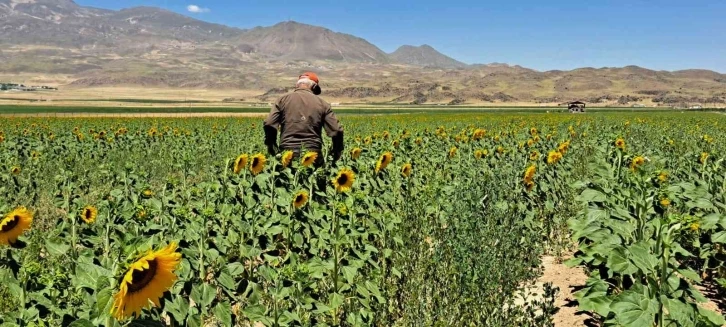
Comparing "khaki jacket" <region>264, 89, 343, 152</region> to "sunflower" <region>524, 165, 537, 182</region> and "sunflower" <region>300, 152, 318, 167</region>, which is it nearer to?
"sunflower" <region>300, 152, 318, 167</region>

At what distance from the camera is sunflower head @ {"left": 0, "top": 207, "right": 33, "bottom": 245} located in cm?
337

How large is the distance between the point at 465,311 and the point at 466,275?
0.45 m

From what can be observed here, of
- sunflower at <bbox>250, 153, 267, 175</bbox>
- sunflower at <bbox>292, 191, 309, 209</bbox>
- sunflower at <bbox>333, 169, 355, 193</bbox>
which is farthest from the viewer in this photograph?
sunflower at <bbox>250, 153, 267, 175</bbox>

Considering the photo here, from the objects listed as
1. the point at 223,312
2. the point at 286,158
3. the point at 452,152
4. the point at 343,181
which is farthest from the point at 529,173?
the point at 223,312

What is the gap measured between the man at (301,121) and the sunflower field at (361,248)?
622mm

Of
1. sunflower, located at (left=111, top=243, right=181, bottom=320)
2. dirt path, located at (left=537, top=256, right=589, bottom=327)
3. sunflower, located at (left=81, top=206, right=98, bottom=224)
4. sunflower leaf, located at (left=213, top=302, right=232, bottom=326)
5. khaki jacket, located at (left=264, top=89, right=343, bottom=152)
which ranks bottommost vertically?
dirt path, located at (left=537, top=256, right=589, bottom=327)

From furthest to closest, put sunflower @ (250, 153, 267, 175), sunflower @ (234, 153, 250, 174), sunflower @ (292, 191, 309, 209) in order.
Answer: sunflower @ (250, 153, 267, 175) → sunflower @ (234, 153, 250, 174) → sunflower @ (292, 191, 309, 209)

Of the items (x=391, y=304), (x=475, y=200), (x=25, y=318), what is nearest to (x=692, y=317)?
(x=391, y=304)

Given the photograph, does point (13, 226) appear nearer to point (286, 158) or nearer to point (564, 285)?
point (286, 158)

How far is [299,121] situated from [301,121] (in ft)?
0.09

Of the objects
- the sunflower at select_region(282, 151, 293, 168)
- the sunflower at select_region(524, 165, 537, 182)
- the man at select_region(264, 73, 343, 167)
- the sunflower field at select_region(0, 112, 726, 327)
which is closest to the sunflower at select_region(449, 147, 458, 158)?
the sunflower field at select_region(0, 112, 726, 327)

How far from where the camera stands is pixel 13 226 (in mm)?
3430

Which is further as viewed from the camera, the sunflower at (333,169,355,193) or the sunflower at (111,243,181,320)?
the sunflower at (333,169,355,193)

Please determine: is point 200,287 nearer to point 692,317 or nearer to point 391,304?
point 391,304
